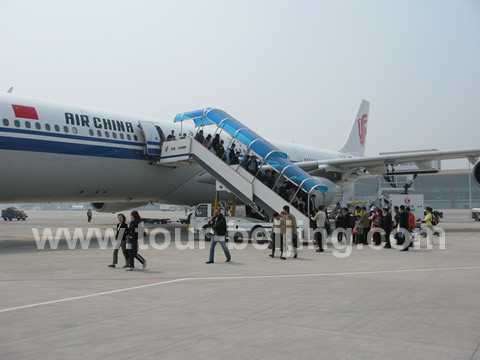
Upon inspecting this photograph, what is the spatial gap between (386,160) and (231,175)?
943cm

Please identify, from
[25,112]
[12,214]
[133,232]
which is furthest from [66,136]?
[12,214]

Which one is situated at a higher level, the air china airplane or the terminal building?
the terminal building

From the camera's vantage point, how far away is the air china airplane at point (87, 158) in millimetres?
15031

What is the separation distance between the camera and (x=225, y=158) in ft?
65.1

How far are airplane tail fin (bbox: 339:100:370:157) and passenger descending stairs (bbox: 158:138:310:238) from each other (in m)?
21.3

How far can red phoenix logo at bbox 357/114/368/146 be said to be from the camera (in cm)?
3938

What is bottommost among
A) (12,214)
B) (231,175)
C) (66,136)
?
(12,214)

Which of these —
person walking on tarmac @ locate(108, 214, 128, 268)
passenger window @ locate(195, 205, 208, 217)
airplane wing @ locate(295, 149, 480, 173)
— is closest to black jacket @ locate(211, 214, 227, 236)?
person walking on tarmac @ locate(108, 214, 128, 268)

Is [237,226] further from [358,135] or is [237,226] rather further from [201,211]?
[358,135]

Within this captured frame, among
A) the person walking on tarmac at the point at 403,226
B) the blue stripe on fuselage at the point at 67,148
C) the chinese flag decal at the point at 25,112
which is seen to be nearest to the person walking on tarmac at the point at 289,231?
the person walking on tarmac at the point at 403,226

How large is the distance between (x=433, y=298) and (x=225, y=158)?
13290 millimetres

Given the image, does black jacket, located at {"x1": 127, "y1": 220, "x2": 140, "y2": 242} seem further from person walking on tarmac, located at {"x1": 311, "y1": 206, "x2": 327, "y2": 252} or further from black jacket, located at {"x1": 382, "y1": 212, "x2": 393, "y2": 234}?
black jacket, located at {"x1": 382, "y1": 212, "x2": 393, "y2": 234}

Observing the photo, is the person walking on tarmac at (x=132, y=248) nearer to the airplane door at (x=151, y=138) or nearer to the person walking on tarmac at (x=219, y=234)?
the person walking on tarmac at (x=219, y=234)

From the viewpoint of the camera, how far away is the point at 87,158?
1675 cm
